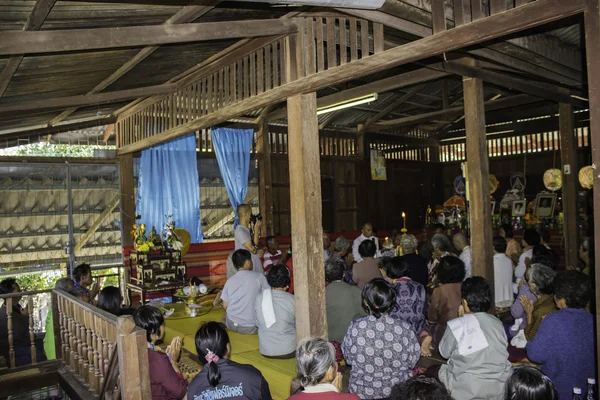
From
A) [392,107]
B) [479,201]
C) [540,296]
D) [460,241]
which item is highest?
[392,107]

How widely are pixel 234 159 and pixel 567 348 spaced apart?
8.56m

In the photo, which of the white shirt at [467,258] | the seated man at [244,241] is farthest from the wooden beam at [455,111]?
the seated man at [244,241]

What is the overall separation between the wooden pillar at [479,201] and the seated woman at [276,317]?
115 inches

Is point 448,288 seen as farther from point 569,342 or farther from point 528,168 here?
point 528,168

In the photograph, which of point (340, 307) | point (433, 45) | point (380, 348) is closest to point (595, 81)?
point (433, 45)

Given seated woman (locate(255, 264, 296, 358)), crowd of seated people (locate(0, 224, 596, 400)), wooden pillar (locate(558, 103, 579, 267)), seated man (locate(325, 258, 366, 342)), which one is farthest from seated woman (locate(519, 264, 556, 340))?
wooden pillar (locate(558, 103, 579, 267))

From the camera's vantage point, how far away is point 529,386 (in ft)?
7.26

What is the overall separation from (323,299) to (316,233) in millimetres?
675

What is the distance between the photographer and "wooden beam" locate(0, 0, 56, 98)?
3834 mm

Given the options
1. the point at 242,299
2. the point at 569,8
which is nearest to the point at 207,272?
the point at 242,299

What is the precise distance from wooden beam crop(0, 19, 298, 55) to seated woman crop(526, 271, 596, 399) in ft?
11.6

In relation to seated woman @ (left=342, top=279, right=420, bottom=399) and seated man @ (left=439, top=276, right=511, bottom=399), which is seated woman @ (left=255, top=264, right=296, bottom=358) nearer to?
seated woman @ (left=342, top=279, right=420, bottom=399)

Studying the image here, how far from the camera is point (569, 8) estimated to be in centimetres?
302

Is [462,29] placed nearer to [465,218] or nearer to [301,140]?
[301,140]
